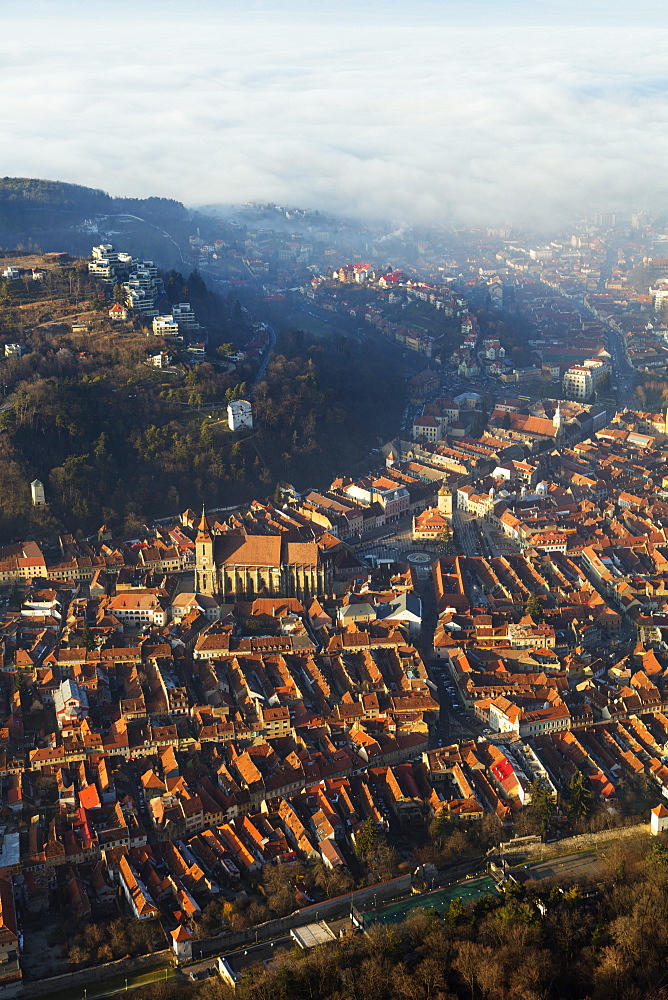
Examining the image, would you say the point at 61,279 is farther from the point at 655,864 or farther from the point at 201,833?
the point at 655,864

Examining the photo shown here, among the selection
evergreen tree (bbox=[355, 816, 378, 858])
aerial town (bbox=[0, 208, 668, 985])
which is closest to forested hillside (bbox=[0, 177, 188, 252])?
aerial town (bbox=[0, 208, 668, 985])

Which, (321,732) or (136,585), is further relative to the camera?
(136,585)

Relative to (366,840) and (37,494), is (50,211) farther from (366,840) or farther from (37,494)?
(366,840)

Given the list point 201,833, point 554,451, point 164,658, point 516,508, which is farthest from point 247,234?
point 201,833

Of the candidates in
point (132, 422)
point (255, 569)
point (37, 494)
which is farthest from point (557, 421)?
point (37, 494)

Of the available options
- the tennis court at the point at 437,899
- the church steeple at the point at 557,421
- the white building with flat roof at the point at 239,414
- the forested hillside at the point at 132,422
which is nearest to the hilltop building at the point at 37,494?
the forested hillside at the point at 132,422

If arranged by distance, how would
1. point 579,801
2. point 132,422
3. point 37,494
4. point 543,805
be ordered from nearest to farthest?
point 543,805, point 579,801, point 37,494, point 132,422
